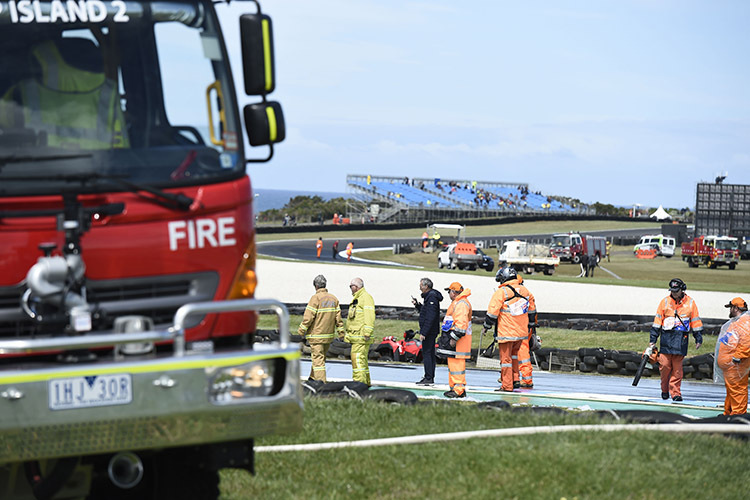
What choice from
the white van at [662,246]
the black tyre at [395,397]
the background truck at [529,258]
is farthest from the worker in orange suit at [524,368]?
the white van at [662,246]

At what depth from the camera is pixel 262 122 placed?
5.48 meters

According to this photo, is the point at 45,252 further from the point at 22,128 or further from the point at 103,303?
the point at 22,128

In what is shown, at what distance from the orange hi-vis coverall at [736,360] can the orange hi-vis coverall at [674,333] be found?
3.07 feet

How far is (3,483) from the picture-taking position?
5.04 metres

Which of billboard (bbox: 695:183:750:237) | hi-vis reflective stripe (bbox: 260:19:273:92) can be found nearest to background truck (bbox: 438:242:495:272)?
billboard (bbox: 695:183:750:237)

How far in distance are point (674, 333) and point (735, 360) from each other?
1378 millimetres

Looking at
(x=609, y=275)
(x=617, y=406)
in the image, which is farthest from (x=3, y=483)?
(x=609, y=275)

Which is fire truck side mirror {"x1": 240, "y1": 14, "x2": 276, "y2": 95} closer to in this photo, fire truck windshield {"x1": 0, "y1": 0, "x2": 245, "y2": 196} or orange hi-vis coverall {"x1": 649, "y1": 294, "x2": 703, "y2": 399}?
fire truck windshield {"x1": 0, "y1": 0, "x2": 245, "y2": 196}

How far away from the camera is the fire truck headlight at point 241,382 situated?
4.54m

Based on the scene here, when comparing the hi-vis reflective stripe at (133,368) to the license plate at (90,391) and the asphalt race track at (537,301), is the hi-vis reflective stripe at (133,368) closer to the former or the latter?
the license plate at (90,391)

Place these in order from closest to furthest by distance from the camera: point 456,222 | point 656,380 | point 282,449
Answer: point 282,449, point 656,380, point 456,222

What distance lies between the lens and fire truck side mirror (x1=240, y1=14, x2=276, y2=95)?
5.30m

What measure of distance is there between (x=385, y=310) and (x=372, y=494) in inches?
812

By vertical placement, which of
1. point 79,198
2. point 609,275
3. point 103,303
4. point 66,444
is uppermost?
point 79,198
